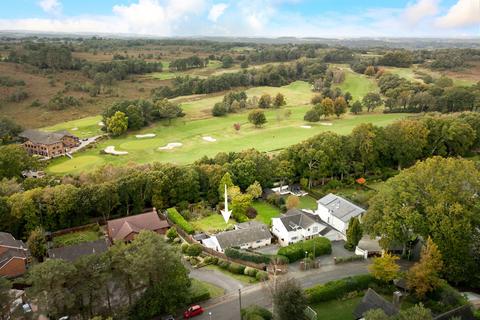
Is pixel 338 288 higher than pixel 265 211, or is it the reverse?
pixel 338 288

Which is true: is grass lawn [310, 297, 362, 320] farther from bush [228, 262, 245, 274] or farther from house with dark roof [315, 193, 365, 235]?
house with dark roof [315, 193, 365, 235]

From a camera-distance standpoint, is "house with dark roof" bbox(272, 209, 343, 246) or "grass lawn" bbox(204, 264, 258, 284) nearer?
"grass lawn" bbox(204, 264, 258, 284)

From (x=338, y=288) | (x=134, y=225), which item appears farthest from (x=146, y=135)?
(x=338, y=288)

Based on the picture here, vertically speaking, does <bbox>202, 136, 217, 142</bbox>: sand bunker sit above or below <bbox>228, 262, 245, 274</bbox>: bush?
above

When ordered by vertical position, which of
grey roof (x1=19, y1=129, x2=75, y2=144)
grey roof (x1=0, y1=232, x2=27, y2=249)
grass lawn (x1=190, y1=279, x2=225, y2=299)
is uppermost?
grey roof (x1=19, y1=129, x2=75, y2=144)

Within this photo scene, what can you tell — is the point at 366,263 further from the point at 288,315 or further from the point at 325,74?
the point at 325,74

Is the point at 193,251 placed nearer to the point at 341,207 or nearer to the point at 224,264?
the point at 224,264

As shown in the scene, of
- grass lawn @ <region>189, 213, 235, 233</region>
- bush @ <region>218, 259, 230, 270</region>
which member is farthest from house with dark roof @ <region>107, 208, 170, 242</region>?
bush @ <region>218, 259, 230, 270</region>
